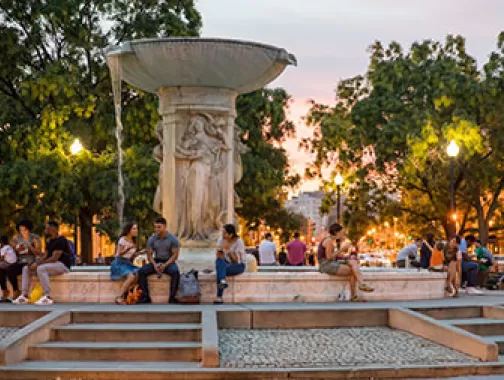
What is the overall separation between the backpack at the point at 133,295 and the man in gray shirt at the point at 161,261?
2.3 inches

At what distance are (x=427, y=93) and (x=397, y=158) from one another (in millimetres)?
2894

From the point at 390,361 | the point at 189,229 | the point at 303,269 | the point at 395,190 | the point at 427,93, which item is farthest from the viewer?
the point at 395,190

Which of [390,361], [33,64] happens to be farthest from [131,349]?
[33,64]

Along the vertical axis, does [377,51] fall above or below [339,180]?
above

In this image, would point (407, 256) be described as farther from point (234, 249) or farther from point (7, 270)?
point (7, 270)

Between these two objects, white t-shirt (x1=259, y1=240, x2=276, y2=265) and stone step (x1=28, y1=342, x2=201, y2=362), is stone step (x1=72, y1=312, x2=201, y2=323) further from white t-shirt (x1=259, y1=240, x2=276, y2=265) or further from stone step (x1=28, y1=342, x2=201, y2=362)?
white t-shirt (x1=259, y1=240, x2=276, y2=265)

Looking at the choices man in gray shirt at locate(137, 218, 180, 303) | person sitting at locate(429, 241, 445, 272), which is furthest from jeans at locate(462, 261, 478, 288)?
man in gray shirt at locate(137, 218, 180, 303)

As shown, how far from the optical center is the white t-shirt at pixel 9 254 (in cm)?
1483

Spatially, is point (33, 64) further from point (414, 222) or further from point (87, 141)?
point (414, 222)

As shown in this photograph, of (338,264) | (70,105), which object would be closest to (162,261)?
(338,264)

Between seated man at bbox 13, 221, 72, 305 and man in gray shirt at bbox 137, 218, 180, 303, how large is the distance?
127 cm

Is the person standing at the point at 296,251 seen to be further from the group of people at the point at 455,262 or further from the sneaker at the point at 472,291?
the sneaker at the point at 472,291

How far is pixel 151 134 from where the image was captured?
106 feet

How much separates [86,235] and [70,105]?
500 cm
